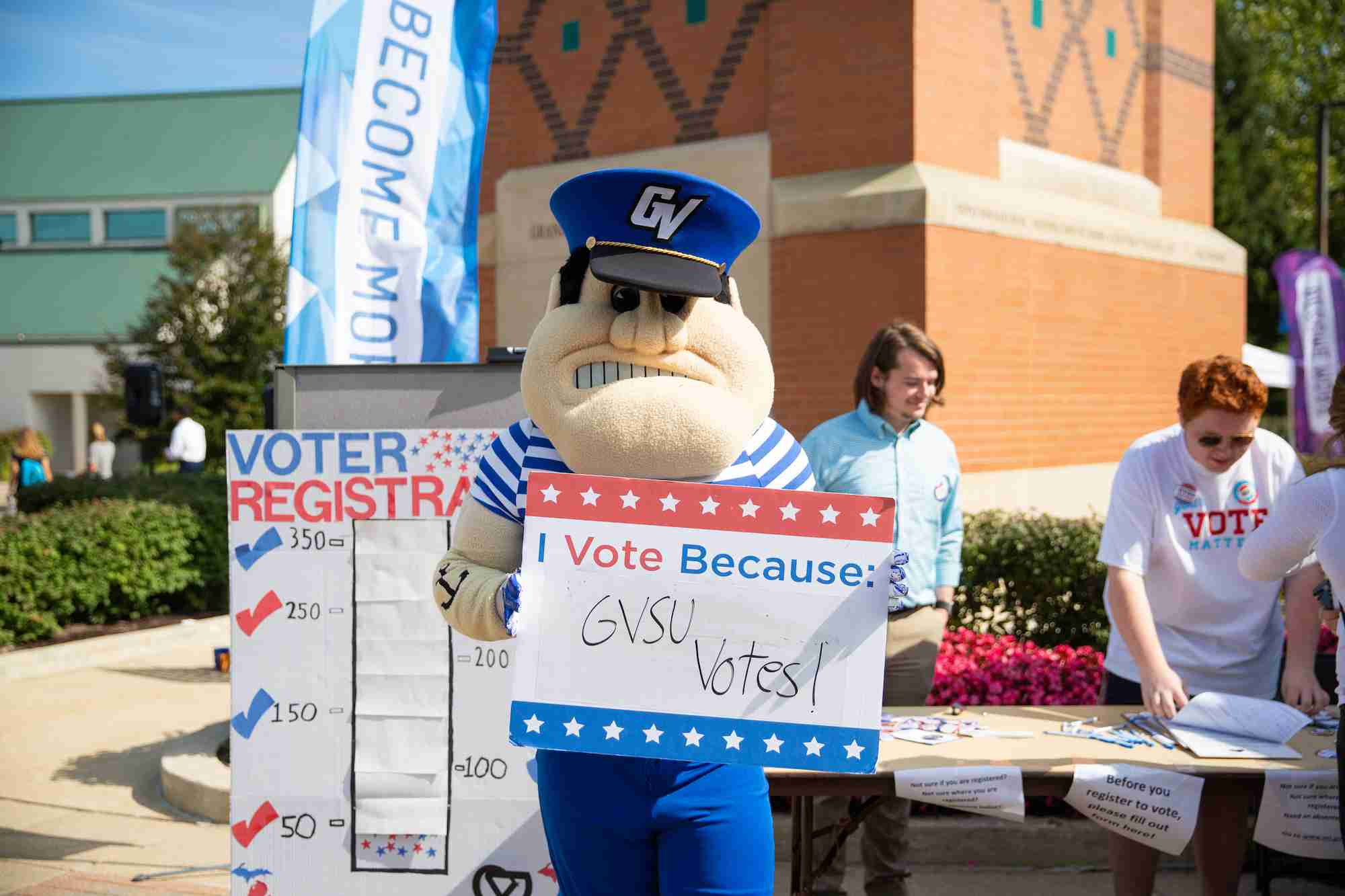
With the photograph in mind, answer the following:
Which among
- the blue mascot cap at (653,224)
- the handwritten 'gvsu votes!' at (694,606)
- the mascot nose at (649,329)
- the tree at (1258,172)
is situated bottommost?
the handwritten 'gvsu votes!' at (694,606)

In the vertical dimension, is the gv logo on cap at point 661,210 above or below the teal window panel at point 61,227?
below

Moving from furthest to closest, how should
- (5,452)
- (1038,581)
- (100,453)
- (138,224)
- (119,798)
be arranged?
(138,224) < (5,452) < (100,453) < (1038,581) < (119,798)

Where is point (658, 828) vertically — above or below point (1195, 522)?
below

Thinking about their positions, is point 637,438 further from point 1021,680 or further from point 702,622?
point 1021,680

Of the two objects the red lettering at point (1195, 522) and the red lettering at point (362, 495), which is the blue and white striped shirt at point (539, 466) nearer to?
the red lettering at point (362, 495)

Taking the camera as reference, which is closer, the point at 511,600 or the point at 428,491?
the point at 511,600

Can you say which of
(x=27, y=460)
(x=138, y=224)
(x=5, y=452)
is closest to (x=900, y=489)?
(x=27, y=460)

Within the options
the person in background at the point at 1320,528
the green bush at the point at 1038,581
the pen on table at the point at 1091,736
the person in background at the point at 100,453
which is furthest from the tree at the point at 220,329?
the person in background at the point at 1320,528

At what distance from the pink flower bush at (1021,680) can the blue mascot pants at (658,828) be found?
304 cm

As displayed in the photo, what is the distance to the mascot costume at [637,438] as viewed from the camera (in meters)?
2.48

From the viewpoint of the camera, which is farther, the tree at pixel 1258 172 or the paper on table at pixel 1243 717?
the tree at pixel 1258 172

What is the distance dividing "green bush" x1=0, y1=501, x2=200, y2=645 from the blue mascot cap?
867 centimetres

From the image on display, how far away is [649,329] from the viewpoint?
2.57 metres

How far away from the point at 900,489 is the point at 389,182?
2.69 metres
